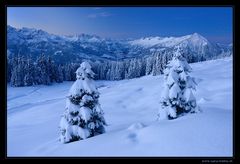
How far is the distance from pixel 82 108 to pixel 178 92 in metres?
4.64

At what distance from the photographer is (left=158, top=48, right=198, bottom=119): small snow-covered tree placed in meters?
14.2

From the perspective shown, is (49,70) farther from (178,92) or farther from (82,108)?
(178,92)

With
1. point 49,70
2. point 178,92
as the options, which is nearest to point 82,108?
point 178,92

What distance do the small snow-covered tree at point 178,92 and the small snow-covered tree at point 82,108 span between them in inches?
135

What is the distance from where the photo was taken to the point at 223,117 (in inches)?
308

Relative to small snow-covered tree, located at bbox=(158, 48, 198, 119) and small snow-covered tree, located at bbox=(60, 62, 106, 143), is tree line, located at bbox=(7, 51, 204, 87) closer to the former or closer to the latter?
small snow-covered tree, located at bbox=(60, 62, 106, 143)

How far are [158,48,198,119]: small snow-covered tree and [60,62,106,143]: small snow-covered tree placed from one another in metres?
3.43

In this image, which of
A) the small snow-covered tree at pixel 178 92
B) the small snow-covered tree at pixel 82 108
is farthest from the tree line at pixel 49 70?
the small snow-covered tree at pixel 178 92

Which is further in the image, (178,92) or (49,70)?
(49,70)

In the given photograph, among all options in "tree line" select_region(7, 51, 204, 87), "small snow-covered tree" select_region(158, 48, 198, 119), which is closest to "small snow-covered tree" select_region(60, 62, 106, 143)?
"small snow-covered tree" select_region(158, 48, 198, 119)

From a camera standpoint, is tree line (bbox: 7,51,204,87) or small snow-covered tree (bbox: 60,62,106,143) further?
tree line (bbox: 7,51,204,87)

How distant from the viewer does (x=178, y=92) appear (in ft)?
47.0

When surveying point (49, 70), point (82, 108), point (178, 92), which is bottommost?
point (82, 108)
